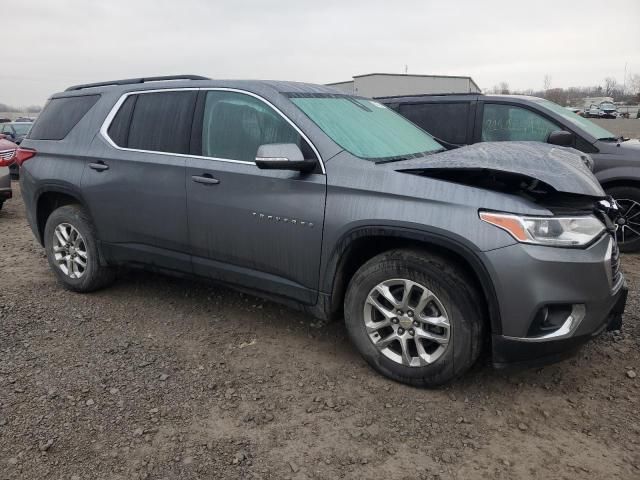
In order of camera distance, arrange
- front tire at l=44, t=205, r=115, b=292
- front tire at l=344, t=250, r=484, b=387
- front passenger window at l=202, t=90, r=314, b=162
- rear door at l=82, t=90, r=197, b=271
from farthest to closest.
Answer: front tire at l=44, t=205, r=115, b=292, rear door at l=82, t=90, r=197, b=271, front passenger window at l=202, t=90, r=314, b=162, front tire at l=344, t=250, r=484, b=387

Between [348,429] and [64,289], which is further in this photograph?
[64,289]

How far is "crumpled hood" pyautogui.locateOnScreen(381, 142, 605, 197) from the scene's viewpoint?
268 cm

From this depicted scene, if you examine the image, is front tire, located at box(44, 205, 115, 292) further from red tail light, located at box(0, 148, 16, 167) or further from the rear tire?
the rear tire

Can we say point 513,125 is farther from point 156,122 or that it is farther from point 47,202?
point 47,202

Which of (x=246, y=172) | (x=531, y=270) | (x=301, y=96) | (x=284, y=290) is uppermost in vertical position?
(x=301, y=96)

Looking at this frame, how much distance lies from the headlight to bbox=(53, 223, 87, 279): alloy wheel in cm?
339

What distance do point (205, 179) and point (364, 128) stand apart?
1135mm

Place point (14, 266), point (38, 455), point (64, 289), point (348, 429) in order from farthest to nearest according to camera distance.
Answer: point (14, 266)
point (64, 289)
point (348, 429)
point (38, 455)

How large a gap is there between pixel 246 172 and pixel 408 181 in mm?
1092

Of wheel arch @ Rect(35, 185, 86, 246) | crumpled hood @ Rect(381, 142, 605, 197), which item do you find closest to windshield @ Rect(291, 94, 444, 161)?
crumpled hood @ Rect(381, 142, 605, 197)

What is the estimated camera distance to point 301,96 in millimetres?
3438

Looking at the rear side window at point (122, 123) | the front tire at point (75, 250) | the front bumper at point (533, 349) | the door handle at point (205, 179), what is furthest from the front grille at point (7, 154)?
the front bumper at point (533, 349)

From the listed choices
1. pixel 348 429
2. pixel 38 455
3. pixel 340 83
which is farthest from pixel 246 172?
pixel 340 83

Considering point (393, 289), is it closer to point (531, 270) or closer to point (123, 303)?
point (531, 270)
